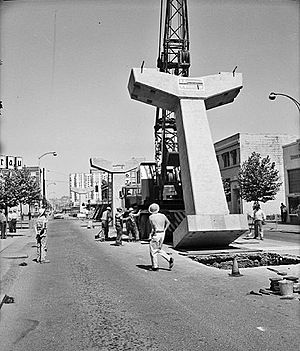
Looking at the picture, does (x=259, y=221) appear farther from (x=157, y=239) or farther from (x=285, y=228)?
(x=285, y=228)

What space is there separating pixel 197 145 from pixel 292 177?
102 ft

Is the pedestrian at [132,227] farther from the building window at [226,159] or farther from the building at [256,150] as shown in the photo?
the building window at [226,159]

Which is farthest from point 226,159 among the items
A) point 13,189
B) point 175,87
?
point 175,87

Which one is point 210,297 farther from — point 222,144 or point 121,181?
point 222,144

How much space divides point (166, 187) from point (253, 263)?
1177 cm

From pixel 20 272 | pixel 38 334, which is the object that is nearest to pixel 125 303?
pixel 38 334

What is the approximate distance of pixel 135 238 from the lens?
2411 centimetres

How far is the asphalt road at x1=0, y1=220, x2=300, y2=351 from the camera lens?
6.64m

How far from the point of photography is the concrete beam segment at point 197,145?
17922 mm

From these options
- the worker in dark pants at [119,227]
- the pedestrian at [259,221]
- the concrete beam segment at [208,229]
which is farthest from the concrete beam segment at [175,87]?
the pedestrian at [259,221]

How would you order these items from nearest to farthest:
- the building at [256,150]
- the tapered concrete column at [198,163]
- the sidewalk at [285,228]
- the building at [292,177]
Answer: the tapered concrete column at [198,163]
the sidewalk at [285,228]
the building at [292,177]
the building at [256,150]

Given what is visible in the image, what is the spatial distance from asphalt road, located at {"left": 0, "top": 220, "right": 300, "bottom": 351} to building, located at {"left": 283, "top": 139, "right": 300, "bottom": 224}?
35898mm

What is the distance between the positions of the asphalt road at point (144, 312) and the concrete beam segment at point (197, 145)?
15.3 feet

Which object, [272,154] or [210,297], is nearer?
[210,297]
